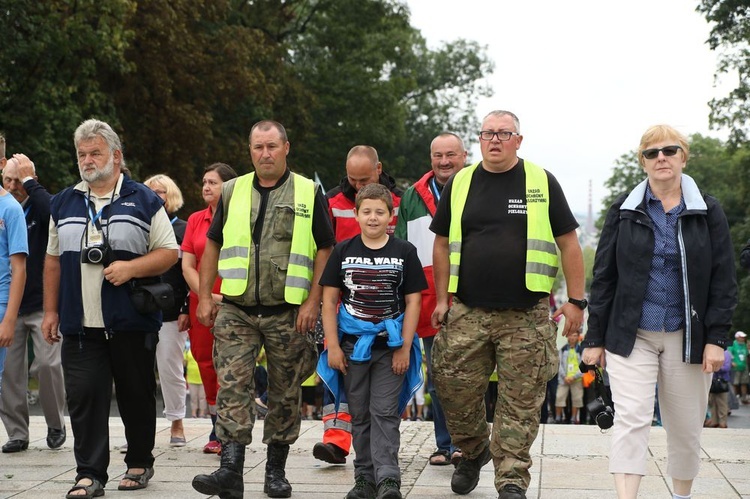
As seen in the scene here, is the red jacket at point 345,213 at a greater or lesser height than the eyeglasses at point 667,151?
lesser

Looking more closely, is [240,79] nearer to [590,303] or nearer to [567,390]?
[567,390]

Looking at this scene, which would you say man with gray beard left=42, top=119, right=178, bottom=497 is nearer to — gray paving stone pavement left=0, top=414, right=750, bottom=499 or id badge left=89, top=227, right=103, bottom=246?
id badge left=89, top=227, right=103, bottom=246

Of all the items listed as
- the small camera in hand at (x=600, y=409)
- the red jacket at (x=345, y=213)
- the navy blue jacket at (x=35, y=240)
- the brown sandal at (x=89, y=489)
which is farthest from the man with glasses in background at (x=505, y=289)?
the navy blue jacket at (x=35, y=240)

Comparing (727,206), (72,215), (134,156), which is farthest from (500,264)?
(727,206)

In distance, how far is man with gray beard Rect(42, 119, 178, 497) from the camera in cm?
699

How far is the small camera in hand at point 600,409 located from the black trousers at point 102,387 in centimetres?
277

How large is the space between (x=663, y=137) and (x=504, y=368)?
1592mm

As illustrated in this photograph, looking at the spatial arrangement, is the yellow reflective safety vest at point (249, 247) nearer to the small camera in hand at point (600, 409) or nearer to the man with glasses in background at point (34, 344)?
the small camera in hand at point (600, 409)

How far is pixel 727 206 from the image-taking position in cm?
5406

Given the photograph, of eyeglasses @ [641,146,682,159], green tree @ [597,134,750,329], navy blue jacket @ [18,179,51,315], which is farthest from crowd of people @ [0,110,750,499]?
green tree @ [597,134,750,329]

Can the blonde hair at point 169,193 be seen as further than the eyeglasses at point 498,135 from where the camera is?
Yes

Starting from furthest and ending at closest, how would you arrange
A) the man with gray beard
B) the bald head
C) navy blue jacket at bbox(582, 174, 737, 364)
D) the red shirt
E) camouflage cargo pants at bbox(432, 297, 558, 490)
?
the red shirt, the bald head, the man with gray beard, camouflage cargo pants at bbox(432, 297, 558, 490), navy blue jacket at bbox(582, 174, 737, 364)

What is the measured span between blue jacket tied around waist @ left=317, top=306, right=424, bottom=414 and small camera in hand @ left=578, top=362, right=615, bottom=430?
3.79 feet

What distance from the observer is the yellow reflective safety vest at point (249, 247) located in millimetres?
6891
